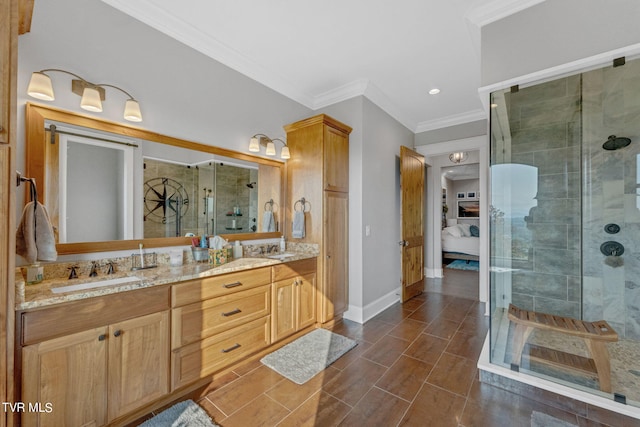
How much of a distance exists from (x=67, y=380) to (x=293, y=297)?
1.68 metres

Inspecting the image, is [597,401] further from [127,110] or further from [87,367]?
[127,110]

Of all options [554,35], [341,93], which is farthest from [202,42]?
[554,35]

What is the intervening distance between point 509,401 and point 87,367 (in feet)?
8.78

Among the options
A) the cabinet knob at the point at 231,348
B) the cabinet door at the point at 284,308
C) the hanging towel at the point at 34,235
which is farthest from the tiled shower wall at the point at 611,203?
the hanging towel at the point at 34,235

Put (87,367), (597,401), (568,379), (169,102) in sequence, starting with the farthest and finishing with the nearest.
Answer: (169,102)
(568,379)
(597,401)
(87,367)

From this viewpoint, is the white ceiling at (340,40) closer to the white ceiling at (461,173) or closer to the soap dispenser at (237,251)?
the soap dispenser at (237,251)

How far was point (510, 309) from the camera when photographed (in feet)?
7.46

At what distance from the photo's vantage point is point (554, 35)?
1867 millimetres

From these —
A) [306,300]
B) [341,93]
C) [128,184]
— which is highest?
[341,93]

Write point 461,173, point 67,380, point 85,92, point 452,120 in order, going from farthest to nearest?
point 461,173
point 452,120
point 85,92
point 67,380

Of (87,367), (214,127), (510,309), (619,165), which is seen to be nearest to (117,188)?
(214,127)

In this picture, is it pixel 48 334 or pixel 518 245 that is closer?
pixel 48 334

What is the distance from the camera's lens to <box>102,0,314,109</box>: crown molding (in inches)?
79.6

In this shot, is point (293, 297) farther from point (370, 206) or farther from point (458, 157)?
point (458, 157)
